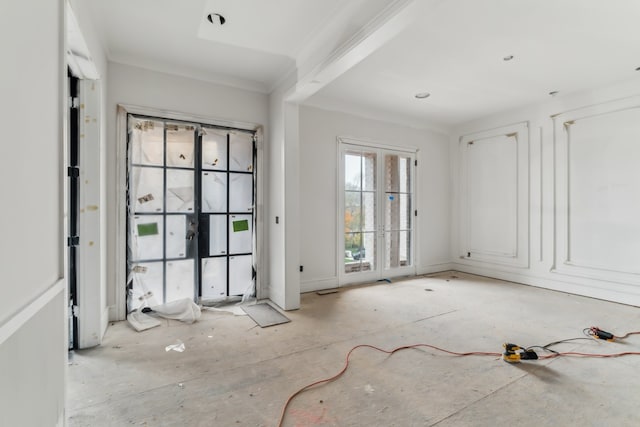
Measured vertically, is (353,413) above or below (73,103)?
below

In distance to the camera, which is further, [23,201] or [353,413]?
[353,413]

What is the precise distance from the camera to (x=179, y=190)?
3.49m

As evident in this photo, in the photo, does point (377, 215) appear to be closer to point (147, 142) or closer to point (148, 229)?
point (148, 229)

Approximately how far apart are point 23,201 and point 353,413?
194 centimetres

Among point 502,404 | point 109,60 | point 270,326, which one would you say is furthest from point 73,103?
point 502,404

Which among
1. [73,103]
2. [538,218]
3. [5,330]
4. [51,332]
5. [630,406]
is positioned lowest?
[630,406]

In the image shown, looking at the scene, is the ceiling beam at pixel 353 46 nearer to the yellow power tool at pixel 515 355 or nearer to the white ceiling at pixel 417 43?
the white ceiling at pixel 417 43

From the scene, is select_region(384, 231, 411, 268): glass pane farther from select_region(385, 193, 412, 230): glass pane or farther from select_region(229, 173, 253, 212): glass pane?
select_region(229, 173, 253, 212): glass pane

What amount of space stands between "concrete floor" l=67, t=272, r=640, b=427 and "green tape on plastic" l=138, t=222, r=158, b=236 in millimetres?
989

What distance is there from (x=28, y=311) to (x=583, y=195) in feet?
18.7

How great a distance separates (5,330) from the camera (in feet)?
3.14

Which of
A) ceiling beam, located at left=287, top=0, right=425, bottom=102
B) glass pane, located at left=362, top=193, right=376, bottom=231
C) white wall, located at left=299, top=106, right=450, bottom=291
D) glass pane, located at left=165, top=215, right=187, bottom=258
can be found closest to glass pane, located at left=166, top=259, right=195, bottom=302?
glass pane, located at left=165, top=215, right=187, bottom=258

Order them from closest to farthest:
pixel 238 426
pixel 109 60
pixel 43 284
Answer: pixel 43 284
pixel 238 426
pixel 109 60

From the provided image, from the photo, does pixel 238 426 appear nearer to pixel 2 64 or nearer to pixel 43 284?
pixel 43 284
